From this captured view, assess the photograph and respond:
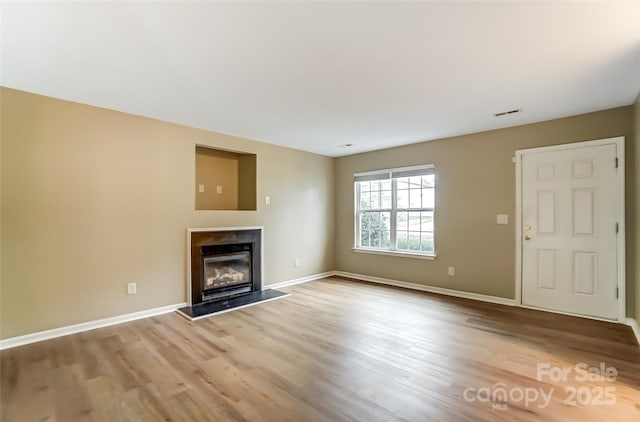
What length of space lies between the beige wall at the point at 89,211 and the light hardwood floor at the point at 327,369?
1.27ft

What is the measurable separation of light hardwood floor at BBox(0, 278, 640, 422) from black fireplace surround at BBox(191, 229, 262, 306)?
613mm

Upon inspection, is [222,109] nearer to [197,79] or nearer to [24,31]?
[197,79]

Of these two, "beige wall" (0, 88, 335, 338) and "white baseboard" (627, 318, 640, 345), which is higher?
"beige wall" (0, 88, 335, 338)

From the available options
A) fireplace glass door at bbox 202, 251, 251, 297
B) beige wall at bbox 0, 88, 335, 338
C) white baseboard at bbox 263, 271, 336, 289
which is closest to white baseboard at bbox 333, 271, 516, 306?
white baseboard at bbox 263, 271, 336, 289

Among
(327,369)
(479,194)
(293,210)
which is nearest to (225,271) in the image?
(293,210)

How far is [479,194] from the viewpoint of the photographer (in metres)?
4.23

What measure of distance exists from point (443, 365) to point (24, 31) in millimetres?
Result: 3786

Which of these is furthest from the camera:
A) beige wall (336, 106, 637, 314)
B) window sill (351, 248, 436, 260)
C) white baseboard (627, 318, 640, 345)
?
window sill (351, 248, 436, 260)

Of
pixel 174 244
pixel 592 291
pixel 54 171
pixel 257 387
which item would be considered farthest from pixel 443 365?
pixel 54 171

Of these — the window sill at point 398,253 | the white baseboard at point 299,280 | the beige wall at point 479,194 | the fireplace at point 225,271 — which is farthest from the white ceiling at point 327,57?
the white baseboard at point 299,280

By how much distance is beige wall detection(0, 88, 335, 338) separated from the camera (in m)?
2.74

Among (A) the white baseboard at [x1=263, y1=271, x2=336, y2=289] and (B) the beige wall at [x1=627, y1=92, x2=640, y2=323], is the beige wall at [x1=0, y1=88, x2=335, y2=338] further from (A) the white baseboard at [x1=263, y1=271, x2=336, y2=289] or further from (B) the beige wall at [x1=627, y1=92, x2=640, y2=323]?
(B) the beige wall at [x1=627, y1=92, x2=640, y2=323]

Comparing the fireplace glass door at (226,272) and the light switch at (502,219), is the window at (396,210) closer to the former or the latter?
the light switch at (502,219)

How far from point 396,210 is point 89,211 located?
4.32 meters
